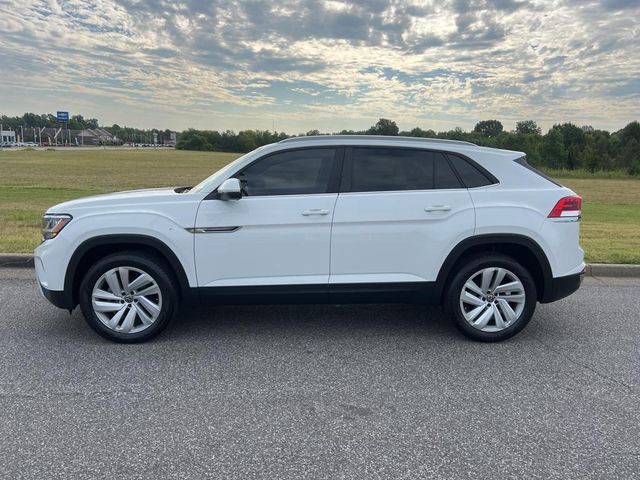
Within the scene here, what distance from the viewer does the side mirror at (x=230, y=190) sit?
402cm

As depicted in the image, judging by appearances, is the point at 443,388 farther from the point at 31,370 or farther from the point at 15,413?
the point at 31,370

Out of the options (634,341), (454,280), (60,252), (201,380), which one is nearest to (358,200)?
(454,280)

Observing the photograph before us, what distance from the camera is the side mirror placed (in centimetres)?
402

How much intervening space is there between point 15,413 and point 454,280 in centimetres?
342

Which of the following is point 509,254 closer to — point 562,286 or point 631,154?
point 562,286

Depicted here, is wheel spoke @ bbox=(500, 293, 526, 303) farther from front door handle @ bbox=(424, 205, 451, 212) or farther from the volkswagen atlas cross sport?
front door handle @ bbox=(424, 205, 451, 212)

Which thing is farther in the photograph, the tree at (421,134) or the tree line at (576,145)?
the tree line at (576,145)

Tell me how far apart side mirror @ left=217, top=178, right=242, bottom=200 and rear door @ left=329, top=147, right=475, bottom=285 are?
83cm

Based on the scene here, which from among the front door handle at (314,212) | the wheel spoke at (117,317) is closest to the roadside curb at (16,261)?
the wheel spoke at (117,317)

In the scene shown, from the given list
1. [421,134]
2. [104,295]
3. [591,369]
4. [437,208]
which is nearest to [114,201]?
[104,295]

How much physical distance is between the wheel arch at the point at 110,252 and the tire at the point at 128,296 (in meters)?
0.07

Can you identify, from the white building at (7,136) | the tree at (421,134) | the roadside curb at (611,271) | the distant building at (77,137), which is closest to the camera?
the tree at (421,134)

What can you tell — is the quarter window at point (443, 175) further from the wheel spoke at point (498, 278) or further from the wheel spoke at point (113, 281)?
the wheel spoke at point (113, 281)

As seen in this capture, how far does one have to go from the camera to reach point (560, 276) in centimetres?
438
